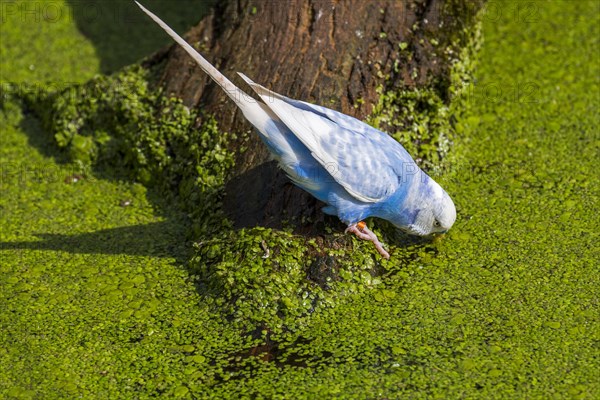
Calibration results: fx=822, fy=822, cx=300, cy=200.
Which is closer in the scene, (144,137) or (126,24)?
(144,137)

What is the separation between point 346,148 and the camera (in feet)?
12.8

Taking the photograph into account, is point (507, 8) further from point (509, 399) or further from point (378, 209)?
point (509, 399)

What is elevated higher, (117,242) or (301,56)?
(301,56)

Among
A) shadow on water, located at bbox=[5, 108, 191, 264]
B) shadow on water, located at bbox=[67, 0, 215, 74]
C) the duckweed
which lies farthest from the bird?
shadow on water, located at bbox=[67, 0, 215, 74]

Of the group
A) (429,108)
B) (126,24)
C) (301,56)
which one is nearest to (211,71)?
(301,56)

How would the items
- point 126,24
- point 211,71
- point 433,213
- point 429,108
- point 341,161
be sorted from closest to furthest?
1. point 211,71
2. point 341,161
3. point 433,213
4. point 429,108
5. point 126,24

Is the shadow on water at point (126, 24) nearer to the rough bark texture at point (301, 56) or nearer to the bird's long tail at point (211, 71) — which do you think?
the rough bark texture at point (301, 56)

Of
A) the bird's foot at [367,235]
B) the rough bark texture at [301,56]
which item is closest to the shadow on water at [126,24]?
the rough bark texture at [301,56]

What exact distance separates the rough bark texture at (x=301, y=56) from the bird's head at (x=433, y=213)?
691 mm

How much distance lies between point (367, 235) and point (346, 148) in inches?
19.4

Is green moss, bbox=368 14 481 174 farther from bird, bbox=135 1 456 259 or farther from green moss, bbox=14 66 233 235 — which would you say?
green moss, bbox=14 66 233 235

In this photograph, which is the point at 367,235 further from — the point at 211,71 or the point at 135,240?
the point at 135,240

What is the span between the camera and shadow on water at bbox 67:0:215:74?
624cm

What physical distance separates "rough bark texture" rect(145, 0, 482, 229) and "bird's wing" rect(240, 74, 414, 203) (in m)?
0.49
